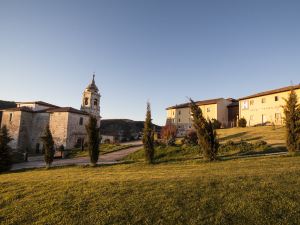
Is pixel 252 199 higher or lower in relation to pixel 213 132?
lower

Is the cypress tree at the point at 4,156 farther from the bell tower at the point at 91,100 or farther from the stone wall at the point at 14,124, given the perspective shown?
the bell tower at the point at 91,100

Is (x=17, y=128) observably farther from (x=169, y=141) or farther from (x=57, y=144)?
(x=169, y=141)

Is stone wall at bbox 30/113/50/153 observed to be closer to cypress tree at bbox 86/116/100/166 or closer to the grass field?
cypress tree at bbox 86/116/100/166

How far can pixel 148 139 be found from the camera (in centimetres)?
2170

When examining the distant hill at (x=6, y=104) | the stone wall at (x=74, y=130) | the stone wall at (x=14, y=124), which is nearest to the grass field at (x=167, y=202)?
the stone wall at (x=74, y=130)

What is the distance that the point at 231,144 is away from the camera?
24844 millimetres

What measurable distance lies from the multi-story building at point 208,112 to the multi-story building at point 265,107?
5022mm

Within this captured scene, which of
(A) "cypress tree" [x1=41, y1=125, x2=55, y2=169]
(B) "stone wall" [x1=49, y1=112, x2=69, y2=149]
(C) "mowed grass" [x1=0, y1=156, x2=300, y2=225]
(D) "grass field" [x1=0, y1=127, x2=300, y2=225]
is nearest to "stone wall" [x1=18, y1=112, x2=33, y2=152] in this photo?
(B) "stone wall" [x1=49, y1=112, x2=69, y2=149]

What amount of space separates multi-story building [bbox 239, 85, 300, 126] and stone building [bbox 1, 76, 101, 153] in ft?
104

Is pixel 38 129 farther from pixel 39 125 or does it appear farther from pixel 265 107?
pixel 265 107

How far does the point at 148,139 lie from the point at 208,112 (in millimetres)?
33385

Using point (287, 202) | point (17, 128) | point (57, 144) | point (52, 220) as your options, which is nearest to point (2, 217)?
point (52, 220)

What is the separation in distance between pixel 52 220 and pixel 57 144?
38984 millimetres

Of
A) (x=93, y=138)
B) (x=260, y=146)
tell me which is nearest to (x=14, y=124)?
(x=93, y=138)
